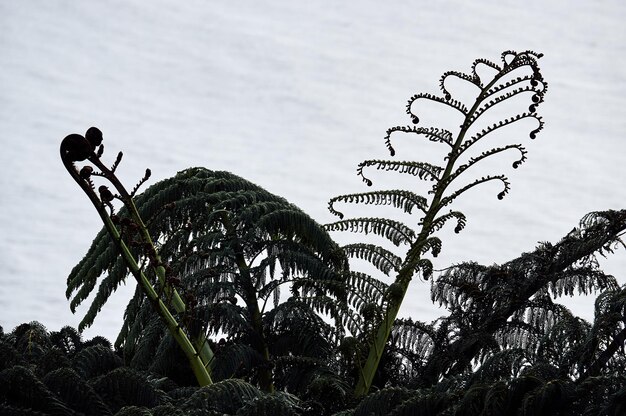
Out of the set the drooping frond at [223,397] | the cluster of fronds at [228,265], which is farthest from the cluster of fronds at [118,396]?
the cluster of fronds at [228,265]

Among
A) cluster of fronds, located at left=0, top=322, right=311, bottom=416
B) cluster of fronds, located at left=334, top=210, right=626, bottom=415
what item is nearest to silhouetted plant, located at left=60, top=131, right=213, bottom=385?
cluster of fronds, located at left=0, top=322, right=311, bottom=416

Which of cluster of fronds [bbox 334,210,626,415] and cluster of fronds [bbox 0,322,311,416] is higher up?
cluster of fronds [bbox 334,210,626,415]

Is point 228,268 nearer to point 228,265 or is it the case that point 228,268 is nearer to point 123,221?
point 228,265

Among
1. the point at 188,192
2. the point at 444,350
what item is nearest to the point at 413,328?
the point at 444,350

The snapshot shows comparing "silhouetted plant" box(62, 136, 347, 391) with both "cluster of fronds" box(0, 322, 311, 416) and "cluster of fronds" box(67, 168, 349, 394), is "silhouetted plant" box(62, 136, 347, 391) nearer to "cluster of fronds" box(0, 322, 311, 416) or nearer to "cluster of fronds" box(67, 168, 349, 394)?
"cluster of fronds" box(67, 168, 349, 394)

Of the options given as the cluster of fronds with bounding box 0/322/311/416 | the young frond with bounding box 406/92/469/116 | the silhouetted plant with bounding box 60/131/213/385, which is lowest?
the cluster of fronds with bounding box 0/322/311/416

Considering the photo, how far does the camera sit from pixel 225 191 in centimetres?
560

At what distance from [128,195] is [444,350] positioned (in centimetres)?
199

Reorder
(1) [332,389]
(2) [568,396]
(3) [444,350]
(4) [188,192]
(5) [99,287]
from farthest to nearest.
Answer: (4) [188,192] < (5) [99,287] < (3) [444,350] < (1) [332,389] < (2) [568,396]

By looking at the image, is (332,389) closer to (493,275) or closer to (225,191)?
(493,275)

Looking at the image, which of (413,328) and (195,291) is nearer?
(195,291)

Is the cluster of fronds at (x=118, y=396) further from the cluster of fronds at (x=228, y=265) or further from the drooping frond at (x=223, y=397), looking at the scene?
the cluster of fronds at (x=228, y=265)

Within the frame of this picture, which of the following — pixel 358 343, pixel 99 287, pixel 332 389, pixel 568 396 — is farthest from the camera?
pixel 99 287

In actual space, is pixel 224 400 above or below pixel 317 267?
below
